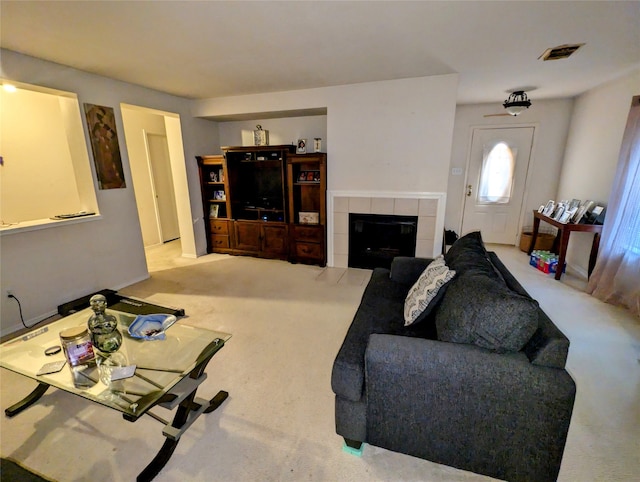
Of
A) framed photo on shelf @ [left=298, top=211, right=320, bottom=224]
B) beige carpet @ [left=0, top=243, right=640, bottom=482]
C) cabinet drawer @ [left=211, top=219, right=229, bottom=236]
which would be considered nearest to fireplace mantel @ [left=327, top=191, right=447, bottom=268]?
framed photo on shelf @ [left=298, top=211, right=320, bottom=224]

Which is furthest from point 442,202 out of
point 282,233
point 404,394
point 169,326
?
point 169,326

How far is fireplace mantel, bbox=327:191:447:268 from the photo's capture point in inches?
144

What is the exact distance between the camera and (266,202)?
466cm

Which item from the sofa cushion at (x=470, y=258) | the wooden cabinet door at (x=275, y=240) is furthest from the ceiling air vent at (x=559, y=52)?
the wooden cabinet door at (x=275, y=240)

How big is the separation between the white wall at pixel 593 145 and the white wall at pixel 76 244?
550cm

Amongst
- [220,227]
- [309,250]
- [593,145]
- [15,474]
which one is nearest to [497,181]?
[593,145]

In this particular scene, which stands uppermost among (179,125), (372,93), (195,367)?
(372,93)

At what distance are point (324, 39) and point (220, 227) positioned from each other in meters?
3.26

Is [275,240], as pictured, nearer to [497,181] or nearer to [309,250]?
[309,250]

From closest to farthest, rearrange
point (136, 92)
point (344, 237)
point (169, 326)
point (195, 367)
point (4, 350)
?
point (195, 367) < point (4, 350) < point (169, 326) < point (136, 92) < point (344, 237)

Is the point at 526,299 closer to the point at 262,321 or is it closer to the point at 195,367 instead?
the point at 195,367

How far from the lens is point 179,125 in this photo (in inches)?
166

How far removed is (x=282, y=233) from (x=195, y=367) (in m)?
2.98

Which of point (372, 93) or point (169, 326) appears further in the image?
point (372, 93)
